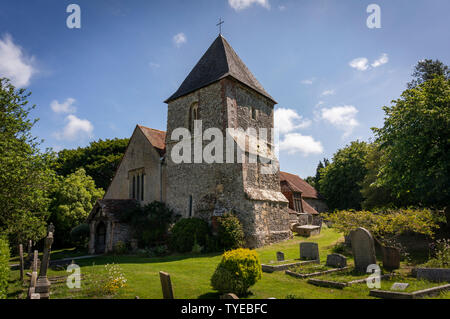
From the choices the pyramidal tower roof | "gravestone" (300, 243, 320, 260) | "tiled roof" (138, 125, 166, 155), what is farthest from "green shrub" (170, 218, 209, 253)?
the pyramidal tower roof

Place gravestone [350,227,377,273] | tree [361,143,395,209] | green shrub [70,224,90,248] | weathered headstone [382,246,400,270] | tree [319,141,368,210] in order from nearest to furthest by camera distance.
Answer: gravestone [350,227,377,273]
weathered headstone [382,246,400,270]
tree [361,143,395,209]
green shrub [70,224,90,248]
tree [319,141,368,210]

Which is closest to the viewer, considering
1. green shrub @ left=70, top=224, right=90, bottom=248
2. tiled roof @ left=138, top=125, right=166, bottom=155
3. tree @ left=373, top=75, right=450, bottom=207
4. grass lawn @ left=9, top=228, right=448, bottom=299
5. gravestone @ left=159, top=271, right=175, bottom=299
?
gravestone @ left=159, top=271, right=175, bottom=299

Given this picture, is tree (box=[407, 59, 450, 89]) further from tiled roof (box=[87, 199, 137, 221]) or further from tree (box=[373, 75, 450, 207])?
→ tiled roof (box=[87, 199, 137, 221])

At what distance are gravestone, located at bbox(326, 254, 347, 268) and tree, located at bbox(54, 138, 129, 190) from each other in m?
33.3

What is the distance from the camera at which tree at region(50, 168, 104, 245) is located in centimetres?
2639

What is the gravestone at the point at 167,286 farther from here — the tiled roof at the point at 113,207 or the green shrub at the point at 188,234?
the tiled roof at the point at 113,207

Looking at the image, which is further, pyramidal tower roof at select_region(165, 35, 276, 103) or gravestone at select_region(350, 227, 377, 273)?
pyramidal tower roof at select_region(165, 35, 276, 103)

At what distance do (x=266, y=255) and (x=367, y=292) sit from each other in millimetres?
7481

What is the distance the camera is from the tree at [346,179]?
38625 mm

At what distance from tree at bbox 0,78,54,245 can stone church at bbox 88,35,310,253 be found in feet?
23.1

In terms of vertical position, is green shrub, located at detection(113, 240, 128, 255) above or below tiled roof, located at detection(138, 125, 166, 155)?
below

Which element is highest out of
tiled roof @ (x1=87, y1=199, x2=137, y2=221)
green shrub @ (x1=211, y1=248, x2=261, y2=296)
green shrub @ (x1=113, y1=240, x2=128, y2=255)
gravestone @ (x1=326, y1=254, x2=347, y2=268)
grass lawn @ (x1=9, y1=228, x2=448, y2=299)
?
tiled roof @ (x1=87, y1=199, x2=137, y2=221)
